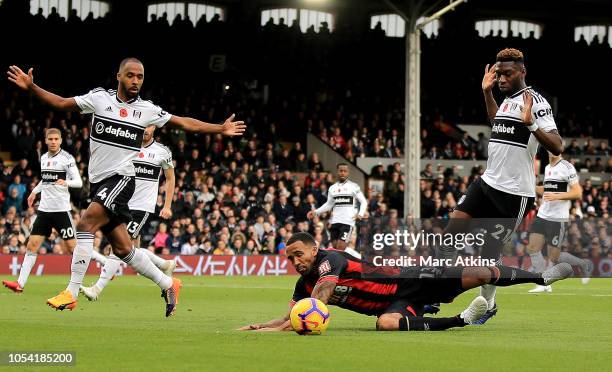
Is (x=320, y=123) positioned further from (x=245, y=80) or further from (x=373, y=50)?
(x=373, y=50)

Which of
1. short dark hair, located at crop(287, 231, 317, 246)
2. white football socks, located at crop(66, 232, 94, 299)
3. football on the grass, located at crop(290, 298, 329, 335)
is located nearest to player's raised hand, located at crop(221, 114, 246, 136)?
short dark hair, located at crop(287, 231, 317, 246)

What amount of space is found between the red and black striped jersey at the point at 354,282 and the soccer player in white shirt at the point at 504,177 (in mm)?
1205

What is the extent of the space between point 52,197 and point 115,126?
6193 millimetres

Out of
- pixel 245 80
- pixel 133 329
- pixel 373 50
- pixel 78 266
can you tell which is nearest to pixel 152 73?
pixel 245 80

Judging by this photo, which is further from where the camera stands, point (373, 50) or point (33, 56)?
point (373, 50)

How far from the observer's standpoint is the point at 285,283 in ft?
71.4

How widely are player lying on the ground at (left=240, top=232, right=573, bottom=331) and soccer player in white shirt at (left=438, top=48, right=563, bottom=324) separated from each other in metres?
0.75

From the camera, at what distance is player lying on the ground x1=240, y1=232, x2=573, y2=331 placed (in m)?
9.20

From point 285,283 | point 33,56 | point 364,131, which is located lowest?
point 285,283

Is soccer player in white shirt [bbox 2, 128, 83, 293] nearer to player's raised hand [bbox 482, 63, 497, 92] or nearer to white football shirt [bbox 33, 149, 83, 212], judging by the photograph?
white football shirt [bbox 33, 149, 83, 212]

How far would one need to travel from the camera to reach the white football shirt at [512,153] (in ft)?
34.2

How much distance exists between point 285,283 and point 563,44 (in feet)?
95.4

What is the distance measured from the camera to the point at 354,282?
938 cm

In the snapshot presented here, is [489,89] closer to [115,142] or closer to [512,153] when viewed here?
[512,153]
